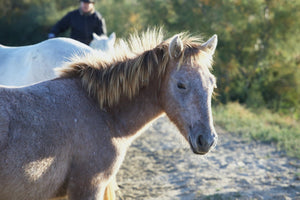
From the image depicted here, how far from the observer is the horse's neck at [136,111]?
313cm

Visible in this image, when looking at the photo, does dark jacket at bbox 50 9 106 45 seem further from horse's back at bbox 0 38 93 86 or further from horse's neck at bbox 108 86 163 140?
horse's neck at bbox 108 86 163 140

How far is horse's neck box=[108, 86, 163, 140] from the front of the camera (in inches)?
123

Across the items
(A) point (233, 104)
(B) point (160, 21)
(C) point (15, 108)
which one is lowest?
(A) point (233, 104)

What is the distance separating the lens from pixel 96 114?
9.70ft

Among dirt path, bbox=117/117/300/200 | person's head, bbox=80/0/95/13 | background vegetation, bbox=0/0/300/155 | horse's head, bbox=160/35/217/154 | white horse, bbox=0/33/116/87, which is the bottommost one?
background vegetation, bbox=0/0/300/155

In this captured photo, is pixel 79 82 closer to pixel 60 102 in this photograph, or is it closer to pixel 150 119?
pixel 60 102

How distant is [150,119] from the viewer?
324cm

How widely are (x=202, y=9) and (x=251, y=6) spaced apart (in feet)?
5.75

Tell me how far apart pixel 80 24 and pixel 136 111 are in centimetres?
425

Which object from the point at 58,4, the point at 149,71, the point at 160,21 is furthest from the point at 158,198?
the point at 58,4

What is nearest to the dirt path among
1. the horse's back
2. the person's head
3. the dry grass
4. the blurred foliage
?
the dry grass

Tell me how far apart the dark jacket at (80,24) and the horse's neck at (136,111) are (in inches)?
164

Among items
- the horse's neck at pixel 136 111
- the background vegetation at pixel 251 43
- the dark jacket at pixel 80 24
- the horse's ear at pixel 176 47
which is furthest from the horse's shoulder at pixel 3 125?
the background vegetation at pixel 251 43

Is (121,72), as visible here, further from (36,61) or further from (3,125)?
(36,61)
